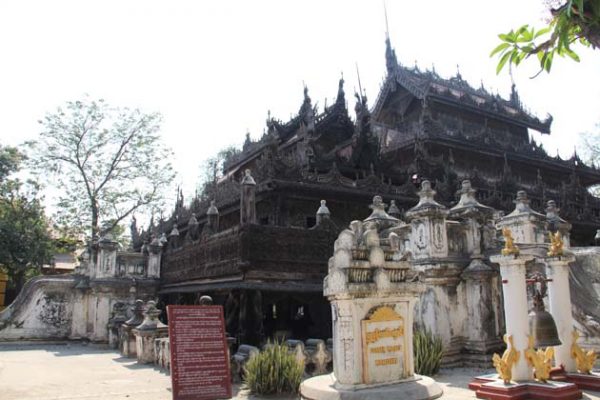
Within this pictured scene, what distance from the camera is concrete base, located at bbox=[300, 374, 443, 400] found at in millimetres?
5348

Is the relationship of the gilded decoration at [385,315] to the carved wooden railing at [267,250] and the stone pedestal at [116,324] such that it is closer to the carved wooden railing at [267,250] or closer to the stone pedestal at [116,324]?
the carved wooden railing at [267,250]

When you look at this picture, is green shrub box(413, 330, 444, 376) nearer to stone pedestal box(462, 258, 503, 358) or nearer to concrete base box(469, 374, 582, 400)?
stone pedestal box(462, 258, 503, 358)

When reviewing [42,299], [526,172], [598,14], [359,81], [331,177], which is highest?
[359,81]

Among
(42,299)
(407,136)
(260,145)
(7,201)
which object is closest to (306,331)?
(42,299)

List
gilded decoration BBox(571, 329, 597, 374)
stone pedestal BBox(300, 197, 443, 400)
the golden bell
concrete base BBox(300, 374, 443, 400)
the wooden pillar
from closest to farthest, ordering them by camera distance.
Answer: concrete base BBox(300, 374, 443, 400) → stone pedestal BBox(300, 197, 443, 400) → the golden bell → gilded decoration BBox(571, 329, 597, 374) → the wooden pillar

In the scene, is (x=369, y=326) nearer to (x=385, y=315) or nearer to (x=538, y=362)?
(x=385, y=315)

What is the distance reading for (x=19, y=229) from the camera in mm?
24703

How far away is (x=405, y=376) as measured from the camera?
5.97 metres

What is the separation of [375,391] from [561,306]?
11.5 feet

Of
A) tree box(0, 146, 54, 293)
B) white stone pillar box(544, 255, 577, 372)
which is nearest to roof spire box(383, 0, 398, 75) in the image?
tree box(0, 146, 54, 293)

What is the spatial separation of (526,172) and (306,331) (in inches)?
838

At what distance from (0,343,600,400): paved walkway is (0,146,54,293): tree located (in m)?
10.6

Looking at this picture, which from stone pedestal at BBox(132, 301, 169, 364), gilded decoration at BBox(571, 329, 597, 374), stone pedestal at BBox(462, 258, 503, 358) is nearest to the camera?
gilded decoration at BBox(571, 329, 597, 374)

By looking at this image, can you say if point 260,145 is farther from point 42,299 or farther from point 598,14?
point 598,14
